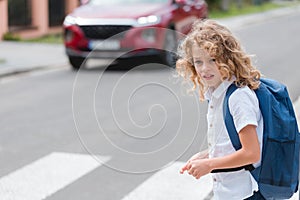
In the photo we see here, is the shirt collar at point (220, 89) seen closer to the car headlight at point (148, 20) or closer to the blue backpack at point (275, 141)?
the blue backpack at point (275, 141)

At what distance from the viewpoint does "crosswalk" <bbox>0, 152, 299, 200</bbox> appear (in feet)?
18.0

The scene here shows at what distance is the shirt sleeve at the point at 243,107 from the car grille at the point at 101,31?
10.6m

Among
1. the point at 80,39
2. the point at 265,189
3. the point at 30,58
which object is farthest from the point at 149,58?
the point at 265,189

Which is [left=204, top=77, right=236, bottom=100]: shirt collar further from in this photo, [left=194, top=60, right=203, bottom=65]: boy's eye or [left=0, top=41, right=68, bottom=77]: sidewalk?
[left=0, top=41, right=68, bottom=77]: sidewalk

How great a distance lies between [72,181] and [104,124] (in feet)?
7.44

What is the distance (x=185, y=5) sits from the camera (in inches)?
583

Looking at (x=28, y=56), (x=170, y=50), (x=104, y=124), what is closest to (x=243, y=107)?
(x=170, y=50)

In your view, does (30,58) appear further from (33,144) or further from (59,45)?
(33,144)

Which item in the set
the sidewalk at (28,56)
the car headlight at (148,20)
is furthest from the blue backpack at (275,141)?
the car headlight at (148,20)

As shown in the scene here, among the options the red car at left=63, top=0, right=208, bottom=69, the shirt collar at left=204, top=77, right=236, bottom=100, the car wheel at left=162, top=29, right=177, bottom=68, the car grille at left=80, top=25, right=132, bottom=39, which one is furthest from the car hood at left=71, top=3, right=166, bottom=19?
the shirt collar at left=204, top=77, right=236, bottom=100

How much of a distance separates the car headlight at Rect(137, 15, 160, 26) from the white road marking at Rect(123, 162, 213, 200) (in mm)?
7542

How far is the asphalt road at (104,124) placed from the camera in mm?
5508

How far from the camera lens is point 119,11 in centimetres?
1384

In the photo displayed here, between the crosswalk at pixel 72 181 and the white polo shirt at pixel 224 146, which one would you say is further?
the crosswalk at pixel 72 181
